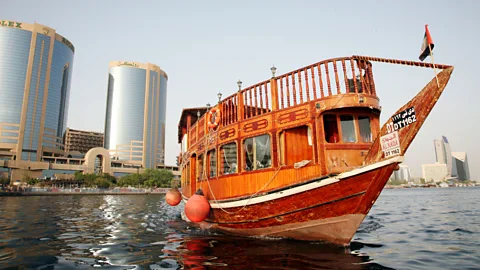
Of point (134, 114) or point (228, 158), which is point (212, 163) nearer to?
point (228, 158)

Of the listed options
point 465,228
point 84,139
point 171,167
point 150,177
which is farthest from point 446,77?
point 84,139

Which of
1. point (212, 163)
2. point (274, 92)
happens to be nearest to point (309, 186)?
point (274, 92)

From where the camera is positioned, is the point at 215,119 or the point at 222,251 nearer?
the point at 222,251

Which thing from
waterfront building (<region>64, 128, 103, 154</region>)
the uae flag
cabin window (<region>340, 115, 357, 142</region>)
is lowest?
cabin window (<region>340, 115, 357, 142</region>)

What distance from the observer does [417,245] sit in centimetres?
834

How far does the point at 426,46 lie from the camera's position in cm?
636

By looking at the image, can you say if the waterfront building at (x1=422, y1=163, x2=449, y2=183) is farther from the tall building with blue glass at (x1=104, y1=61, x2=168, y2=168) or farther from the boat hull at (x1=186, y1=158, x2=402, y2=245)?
the boat hull at (x1=186, y1=158, x2=402, y2=245)

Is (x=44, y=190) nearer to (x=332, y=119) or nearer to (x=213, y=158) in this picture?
(x=213, y=158)

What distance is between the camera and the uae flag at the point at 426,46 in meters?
6.25

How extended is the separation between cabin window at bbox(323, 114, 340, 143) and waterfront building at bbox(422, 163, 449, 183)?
188m

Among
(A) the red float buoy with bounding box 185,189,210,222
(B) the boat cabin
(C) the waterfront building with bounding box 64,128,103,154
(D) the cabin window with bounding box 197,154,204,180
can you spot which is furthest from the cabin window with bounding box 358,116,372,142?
(C) the waterfront building with bounding box 64,128,103,154

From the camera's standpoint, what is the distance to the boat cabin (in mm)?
7508

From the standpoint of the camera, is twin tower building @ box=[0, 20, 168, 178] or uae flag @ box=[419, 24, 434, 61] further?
twin tower building @ box=[0, 20, 168, 178]

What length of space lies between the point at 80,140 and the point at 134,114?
35424 millimetres
